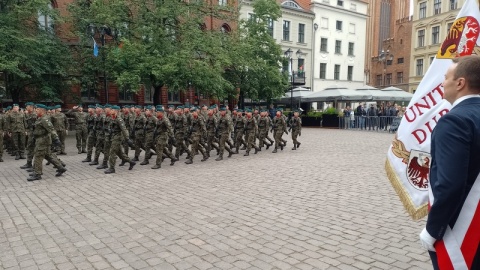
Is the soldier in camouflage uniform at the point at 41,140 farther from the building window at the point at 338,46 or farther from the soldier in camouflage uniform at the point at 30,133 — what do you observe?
the building window at the point at 338,46

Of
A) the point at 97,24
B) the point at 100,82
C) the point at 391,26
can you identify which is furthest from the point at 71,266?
the point at 391,26

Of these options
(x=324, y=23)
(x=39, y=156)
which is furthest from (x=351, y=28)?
(x=39, y=156)

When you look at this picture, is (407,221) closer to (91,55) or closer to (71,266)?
(71,266)

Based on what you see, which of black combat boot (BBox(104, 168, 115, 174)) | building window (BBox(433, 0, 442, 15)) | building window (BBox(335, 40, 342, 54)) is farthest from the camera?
building window (BBox(335, 40, 342, 54))

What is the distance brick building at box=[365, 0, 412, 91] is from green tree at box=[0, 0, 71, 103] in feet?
164

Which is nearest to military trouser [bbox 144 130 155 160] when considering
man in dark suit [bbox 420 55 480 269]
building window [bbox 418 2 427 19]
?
man in dark suit [bbox 420 55 480 269]

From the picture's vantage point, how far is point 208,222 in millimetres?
5555

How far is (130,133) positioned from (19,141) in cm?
463

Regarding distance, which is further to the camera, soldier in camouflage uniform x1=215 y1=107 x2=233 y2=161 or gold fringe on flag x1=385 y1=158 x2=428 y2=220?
soldier in camouflage uniform x1=215 y1=107 x2=233 y2=161

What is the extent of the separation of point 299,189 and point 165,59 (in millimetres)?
12487

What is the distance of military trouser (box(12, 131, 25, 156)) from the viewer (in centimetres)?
1349

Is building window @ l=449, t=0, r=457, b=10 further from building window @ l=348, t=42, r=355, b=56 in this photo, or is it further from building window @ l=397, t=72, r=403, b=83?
building window @ l=397, t=72, r=403, b=83

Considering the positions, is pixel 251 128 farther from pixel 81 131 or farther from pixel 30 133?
pixel 30 133

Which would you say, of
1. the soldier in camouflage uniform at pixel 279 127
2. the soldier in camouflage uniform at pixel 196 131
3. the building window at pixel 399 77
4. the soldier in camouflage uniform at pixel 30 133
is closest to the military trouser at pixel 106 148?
the soldier in camouflage uniform at pixel 30 133
